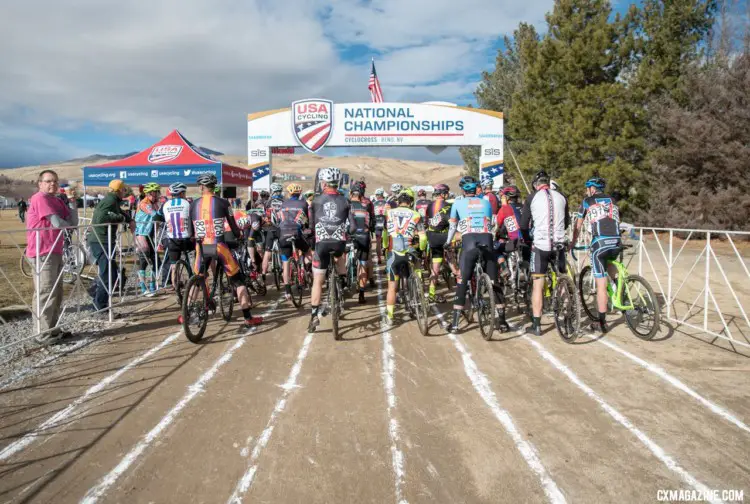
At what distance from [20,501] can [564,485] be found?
328 cm

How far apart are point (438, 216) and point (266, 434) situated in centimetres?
511

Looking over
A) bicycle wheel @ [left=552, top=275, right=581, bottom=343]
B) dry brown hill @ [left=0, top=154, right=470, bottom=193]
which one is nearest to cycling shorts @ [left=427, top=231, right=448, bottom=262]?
bicycle wheel @ [left=552, top=275, right=581, bottom=343]

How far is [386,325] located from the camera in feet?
21.3

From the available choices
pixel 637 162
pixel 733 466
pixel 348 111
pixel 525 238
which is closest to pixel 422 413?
pixel 733 466

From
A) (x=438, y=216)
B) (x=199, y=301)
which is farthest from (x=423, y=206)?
(x=199, y=301)

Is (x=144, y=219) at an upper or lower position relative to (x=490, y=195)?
lower

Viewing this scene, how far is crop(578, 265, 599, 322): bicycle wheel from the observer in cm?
634

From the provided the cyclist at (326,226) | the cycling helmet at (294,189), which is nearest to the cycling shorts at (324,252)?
the cyclist at (326,226)

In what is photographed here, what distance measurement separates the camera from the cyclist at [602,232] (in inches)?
222

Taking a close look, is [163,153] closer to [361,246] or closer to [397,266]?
[361,246]

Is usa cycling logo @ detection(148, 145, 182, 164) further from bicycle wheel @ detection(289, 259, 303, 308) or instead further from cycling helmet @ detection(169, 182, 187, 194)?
bicycle wheel @ detection(289, 259, 303, 308)

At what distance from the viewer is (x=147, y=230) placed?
870 cm

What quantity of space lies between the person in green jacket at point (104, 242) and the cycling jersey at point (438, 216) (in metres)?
5.08

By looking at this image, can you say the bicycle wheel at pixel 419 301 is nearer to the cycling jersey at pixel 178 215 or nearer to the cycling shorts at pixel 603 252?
the cycling shorts at pixel 603 252
